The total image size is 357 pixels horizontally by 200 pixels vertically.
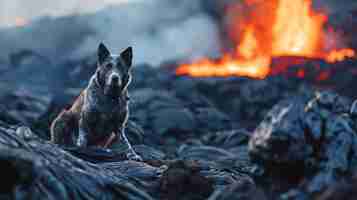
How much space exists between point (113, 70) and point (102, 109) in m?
1.33

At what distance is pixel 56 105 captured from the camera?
44719mm

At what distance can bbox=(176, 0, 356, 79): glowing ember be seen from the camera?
84562 mm

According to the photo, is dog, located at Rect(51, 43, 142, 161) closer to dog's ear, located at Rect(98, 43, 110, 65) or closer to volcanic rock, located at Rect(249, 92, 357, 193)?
dog's ear, located at Rect(98, 43, 110, 65)

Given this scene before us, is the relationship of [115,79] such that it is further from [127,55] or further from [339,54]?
[339,54]

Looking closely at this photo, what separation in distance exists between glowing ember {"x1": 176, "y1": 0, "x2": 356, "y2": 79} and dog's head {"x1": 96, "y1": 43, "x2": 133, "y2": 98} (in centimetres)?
5749

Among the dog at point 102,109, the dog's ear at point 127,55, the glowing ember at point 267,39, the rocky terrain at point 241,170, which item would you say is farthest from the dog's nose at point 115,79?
the glowing ember at point 267,39

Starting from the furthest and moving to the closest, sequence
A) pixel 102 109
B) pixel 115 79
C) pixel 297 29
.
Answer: pixel 297 29 < pixel 102 109 < pixel 115 79

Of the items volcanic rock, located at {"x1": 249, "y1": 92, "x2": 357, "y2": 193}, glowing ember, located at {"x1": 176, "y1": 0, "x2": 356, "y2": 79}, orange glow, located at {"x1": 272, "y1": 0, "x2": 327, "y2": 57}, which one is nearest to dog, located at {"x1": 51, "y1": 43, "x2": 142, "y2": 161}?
volcanic rock, located at {"x1": 249, "y1": 92, "x2": 357, "y2": 193}

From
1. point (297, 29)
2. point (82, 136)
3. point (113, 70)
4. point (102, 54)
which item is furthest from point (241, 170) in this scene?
point (297, 29)

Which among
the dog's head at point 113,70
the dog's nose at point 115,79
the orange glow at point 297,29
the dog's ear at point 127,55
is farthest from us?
the orange glow at point 297,29

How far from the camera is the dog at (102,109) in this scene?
17453 millimetres

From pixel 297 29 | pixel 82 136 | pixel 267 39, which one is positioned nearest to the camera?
pixel 82 136

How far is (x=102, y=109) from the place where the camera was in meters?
18.0

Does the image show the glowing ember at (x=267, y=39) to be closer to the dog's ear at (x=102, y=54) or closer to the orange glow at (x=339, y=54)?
the orange glow at (x=339, y=54)
